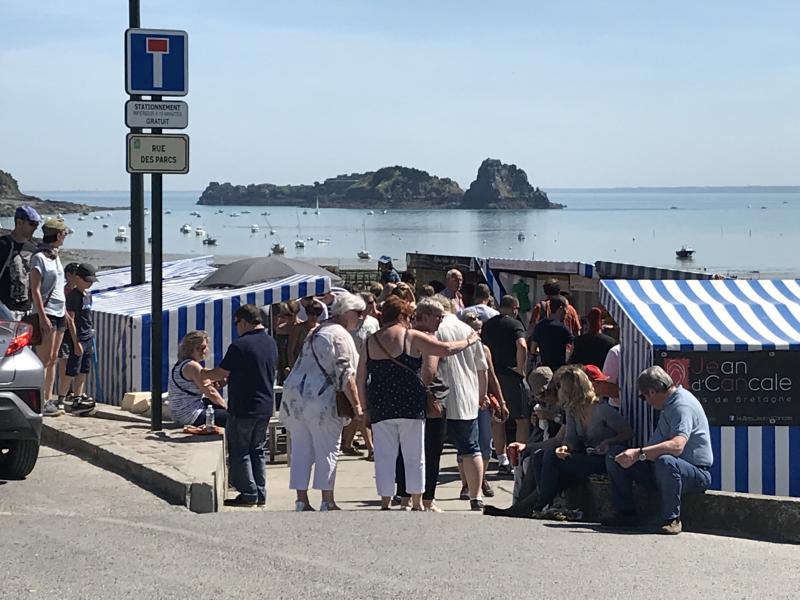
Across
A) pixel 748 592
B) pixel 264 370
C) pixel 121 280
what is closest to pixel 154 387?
pixel 264 370

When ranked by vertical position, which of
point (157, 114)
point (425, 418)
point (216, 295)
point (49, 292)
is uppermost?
point (157, 114)

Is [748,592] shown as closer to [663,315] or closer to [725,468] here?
[725,468]

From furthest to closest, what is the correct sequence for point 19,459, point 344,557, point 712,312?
point 712,312 → point 19,459 → point 344,557

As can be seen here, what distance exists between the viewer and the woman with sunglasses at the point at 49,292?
10.8m

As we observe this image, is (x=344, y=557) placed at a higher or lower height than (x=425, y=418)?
lower

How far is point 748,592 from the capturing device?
21.8 feet

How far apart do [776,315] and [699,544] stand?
270 cm

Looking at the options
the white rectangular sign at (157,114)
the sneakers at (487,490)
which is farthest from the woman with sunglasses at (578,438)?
the white rectangular sign at (157,114)

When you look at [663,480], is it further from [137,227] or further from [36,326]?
[137,227]

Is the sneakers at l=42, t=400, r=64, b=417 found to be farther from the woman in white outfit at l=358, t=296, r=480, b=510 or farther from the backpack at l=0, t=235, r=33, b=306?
the woman in white outfit at l=358, t=296, r=480, b=510

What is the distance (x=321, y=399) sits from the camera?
9109mm

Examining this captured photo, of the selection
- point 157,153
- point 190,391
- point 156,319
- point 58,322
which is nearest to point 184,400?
point 190,391

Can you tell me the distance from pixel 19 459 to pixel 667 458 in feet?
15.2

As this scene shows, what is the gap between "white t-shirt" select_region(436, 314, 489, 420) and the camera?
370 inches
